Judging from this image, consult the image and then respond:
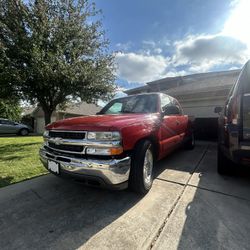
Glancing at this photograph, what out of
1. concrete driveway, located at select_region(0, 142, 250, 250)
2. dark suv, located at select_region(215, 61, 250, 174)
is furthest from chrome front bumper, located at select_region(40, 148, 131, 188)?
dark suv, located at select_region(215, 61, 250, 174)

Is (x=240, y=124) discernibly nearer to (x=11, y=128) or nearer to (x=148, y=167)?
(x=148, y=167)

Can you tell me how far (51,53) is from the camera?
29.1ft

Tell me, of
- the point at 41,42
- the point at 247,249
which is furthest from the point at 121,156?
the point at 41,42

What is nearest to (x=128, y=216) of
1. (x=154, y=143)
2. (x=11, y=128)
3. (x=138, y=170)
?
(x=138, y=170)

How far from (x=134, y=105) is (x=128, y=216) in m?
2.34

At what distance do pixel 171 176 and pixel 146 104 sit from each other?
1620 millimetres

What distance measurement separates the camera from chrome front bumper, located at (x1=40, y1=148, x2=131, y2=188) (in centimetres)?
225

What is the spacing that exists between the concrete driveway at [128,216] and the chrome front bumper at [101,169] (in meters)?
0.52

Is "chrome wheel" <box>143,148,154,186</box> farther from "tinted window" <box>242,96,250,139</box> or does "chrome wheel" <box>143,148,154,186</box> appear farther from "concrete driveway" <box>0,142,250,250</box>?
"tinted window" <box>242,96,250,139</box>

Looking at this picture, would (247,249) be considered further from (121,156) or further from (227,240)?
(121,156)

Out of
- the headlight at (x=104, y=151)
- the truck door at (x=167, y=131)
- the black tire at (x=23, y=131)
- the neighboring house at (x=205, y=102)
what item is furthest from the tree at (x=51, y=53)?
the black tire at (x=23, y=131)

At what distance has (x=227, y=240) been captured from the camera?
191cm

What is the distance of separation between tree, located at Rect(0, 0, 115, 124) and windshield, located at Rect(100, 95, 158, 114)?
5583 millimetres

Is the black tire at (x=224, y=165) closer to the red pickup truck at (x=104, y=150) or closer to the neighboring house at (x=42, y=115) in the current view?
the red pickup truck at (x=104, y=150)
